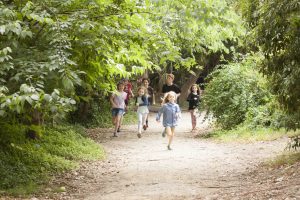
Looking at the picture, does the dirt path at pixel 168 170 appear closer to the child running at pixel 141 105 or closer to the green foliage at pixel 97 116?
the child running at pixel 141 105

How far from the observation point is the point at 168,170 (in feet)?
32.9

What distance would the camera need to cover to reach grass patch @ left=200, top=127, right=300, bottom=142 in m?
13.5

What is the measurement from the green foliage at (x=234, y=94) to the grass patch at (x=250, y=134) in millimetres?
732

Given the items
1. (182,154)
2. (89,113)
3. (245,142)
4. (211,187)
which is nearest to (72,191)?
(211,187)

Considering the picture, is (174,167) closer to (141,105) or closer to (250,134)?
(250,134)

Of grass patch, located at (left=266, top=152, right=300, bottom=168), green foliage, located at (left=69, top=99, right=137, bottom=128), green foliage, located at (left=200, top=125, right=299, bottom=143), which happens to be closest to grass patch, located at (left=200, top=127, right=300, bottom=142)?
green foliage, located at (left=200, top=125, right=299, bottom=143)

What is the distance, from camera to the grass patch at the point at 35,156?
28.6ft

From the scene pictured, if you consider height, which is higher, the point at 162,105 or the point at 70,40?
the point at 70,40

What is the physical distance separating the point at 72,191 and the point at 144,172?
177 cm

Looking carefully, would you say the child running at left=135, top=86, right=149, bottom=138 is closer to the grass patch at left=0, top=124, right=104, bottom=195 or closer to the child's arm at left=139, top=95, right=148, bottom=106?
the child's arm at left=139, top=95, right=148, bottom=106

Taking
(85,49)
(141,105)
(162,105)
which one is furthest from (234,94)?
(85,49)

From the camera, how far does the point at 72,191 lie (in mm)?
8781

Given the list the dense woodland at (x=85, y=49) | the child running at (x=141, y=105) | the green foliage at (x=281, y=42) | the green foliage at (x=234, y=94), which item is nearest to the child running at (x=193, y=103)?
the green foliage at (x=234, y=94)

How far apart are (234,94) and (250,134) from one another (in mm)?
2314
